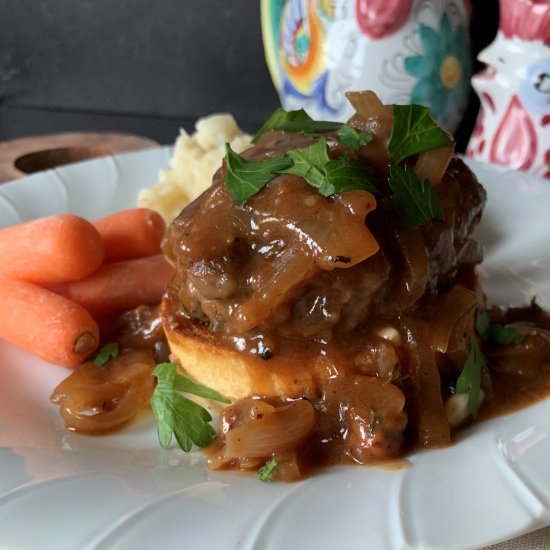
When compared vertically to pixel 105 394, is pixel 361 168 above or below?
above

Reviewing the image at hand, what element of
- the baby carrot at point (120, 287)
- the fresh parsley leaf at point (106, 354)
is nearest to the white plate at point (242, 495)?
the fresh parsley leaf at point (106, 354)

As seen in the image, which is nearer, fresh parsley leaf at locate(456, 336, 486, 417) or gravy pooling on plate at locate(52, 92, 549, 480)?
gravy pooling on plate at locate(52, 92, 549, 480)

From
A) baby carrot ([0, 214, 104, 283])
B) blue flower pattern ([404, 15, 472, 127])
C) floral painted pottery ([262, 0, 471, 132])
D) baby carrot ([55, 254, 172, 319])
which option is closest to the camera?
baby carrot ([0, 214, 104, 283])

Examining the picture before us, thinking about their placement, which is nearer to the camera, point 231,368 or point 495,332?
point 231,368

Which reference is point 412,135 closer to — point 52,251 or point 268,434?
point 268,434

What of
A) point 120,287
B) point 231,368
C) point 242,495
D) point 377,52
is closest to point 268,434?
point 242,495

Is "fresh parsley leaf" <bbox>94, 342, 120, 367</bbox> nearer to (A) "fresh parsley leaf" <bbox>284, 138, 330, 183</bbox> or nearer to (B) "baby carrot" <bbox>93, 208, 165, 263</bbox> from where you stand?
(B) "baby carrot" <bbox>93, 208, 165, 263</bbox>

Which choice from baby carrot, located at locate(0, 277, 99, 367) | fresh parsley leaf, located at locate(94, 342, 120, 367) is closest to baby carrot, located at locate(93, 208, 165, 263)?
baby carrot, located at locate(0, 277, 99, 367)
